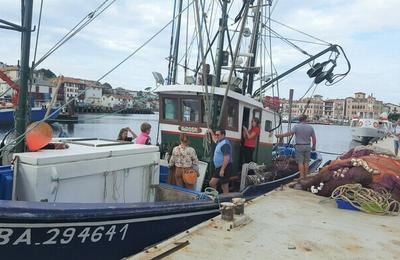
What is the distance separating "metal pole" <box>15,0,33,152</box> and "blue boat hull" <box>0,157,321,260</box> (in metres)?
1.29

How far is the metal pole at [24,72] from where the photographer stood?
199 inches

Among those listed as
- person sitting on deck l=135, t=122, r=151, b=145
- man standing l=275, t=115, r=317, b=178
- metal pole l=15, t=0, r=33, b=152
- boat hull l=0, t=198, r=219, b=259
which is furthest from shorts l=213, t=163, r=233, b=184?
metal pole l=15, t=0, r=33, b=152

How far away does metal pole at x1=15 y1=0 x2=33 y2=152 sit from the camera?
5.06 m

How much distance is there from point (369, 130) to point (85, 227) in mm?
41652

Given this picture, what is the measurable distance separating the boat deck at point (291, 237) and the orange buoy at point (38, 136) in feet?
6.40

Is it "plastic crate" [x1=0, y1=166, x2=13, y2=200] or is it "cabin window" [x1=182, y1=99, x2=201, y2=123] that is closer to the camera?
"plastic crate" [x1=0, y1=166, x2=13, y2=200]

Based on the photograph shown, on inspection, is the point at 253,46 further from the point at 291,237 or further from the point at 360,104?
the point at 360,104

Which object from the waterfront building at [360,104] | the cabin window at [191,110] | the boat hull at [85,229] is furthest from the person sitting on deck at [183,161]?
the waterfront building at [360,104]

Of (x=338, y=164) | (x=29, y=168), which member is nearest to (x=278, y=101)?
(x=338, y=164)

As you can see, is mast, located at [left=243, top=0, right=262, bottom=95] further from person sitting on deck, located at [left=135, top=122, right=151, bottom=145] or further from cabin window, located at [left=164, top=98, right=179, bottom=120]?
person sitting on deck, located at [left=135, top=122, right=151, bottom=145]

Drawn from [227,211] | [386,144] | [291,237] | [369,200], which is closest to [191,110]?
[227,211]

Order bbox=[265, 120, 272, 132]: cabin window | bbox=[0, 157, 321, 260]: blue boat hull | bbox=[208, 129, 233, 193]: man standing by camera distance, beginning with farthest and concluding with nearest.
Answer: bbox=[265, 120, 272, 132]: cabin window
bbox=[208, 129, 233, 193]: man standing
bbox=[0, 157, 321, 260]: blue boat hull

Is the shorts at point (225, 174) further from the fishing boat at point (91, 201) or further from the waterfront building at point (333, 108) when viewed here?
the waterfront building at point (333, 108)

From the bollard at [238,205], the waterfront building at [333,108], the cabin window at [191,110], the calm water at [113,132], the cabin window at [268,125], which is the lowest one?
the calm water at [113,132]
